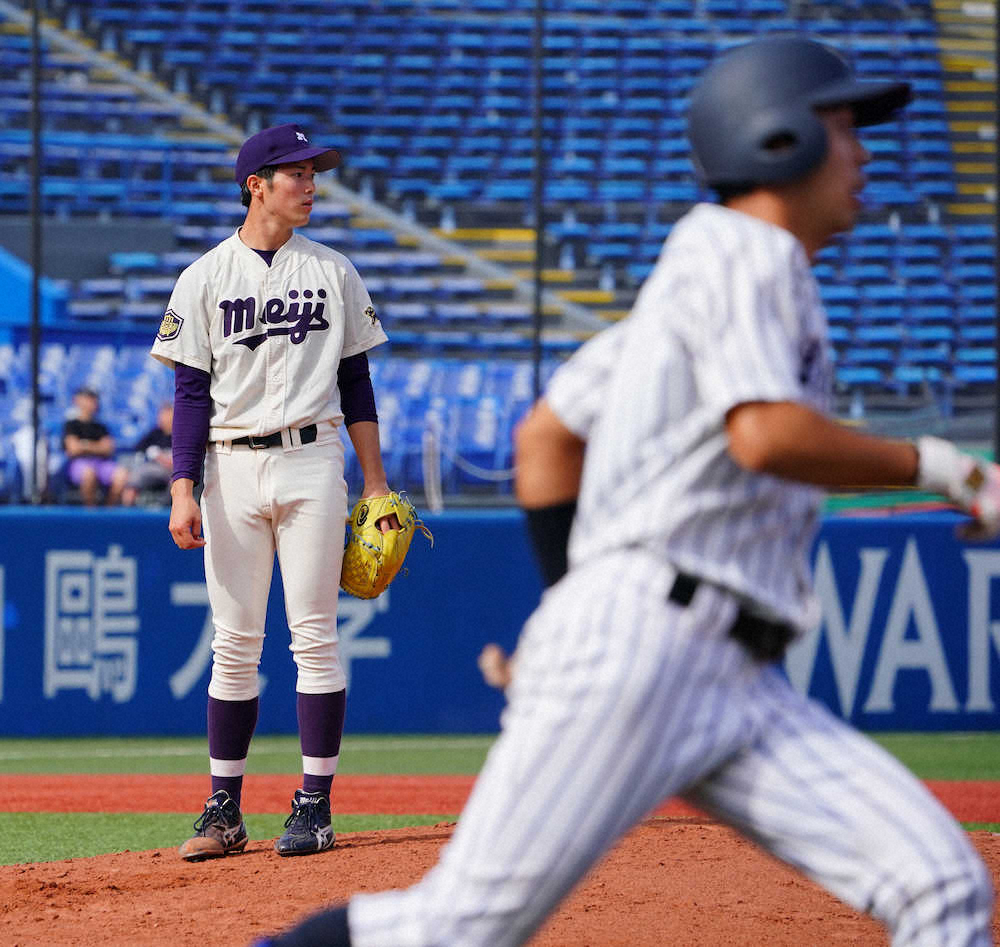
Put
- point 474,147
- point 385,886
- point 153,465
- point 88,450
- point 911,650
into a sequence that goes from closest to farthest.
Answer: point 385,886
point 911,650
point 153,465
point 88,450
point 474,147

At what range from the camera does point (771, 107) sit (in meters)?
2.09

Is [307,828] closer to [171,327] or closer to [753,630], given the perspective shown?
[171,327]

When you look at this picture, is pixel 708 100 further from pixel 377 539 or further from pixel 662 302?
pixel 377 539

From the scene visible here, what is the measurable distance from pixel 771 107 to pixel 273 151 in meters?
A: 2.70

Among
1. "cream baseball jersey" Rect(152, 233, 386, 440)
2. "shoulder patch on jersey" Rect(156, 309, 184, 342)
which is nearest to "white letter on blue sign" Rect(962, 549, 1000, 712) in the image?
"cream baseball jersey" Rect(152, 233, 386, 440)

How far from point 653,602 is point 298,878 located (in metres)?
2.49

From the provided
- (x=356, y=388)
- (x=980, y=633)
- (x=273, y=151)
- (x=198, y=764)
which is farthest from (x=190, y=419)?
(x=980, y=633)

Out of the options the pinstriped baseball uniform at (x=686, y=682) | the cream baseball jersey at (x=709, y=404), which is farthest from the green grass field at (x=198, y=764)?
the cream baseball jersey at (x=709, y=404)

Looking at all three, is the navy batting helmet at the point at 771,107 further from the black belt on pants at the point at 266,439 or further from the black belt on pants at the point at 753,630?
the black belt on pants at the point at 266,439

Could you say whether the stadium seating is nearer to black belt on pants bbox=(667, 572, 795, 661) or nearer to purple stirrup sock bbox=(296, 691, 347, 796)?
purple stirrup sock bbox=(296, 691, 347, 796)

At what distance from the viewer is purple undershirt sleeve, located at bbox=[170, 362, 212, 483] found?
14.9 feet

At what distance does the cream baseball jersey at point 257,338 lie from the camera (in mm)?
4512

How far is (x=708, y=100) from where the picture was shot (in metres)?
2.15

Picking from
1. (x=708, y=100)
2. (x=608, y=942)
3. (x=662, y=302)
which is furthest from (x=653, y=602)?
(x=608, y=942)
